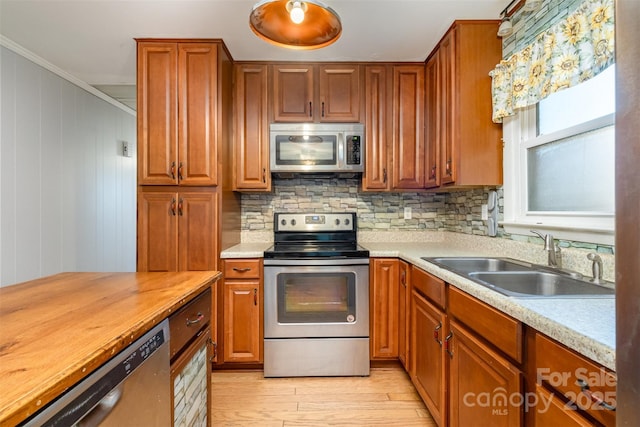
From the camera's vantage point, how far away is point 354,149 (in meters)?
2.42

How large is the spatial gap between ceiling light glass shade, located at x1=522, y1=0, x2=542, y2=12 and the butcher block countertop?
2210 mm

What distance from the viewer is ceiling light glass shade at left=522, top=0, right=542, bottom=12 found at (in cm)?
164

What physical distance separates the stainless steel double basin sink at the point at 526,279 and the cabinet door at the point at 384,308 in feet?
1.33

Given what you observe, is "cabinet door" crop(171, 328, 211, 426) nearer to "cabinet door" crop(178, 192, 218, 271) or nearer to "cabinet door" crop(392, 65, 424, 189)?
"cabinet door" crop(178, 192, 218, 271)

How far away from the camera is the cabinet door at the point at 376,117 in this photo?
2475 mm

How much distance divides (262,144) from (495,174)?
5.61ft

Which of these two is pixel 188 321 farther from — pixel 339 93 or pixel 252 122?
pixel 339 93

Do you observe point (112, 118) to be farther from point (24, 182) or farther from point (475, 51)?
point (475, 51)

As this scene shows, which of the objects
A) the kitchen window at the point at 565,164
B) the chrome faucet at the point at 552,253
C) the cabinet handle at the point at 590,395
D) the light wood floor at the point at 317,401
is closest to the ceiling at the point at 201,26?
the kitchen window at the point at 565,164

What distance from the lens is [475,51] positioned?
6.38ft

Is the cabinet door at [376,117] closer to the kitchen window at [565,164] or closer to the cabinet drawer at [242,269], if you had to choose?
the kitchen window at [565,164]

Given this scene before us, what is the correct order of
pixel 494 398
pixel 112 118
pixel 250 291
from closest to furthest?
pixel 494 398
pixel 250 291
pixel 112 118

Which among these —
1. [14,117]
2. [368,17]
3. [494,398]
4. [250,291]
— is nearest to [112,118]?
[14,117]

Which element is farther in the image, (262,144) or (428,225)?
(428,225)
